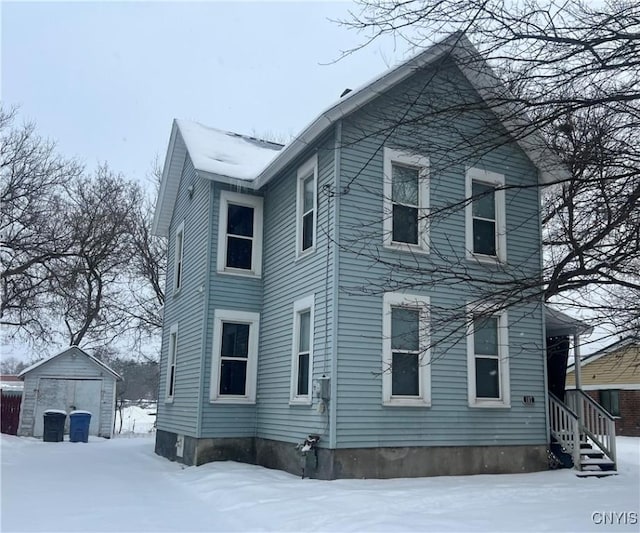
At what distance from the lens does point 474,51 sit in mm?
6160

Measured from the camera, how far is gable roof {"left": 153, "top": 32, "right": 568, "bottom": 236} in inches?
246

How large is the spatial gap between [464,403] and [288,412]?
10.1 ft

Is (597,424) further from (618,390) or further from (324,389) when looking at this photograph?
(618,390)

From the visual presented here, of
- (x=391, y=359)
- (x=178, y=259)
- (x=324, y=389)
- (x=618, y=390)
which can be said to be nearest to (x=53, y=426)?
(x=178, y=259)

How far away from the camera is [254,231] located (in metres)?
13.7

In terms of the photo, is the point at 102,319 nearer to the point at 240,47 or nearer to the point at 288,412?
the point at 288,412

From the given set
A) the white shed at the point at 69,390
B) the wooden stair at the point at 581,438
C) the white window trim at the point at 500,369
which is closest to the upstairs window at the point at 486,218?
the white window trim at the point at 500,369

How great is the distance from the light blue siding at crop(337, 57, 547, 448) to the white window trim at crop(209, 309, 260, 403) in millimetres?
3423

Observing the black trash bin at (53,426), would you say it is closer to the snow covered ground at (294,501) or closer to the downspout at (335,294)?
the snow covered ground at (294,501)

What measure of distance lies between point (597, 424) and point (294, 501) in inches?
279

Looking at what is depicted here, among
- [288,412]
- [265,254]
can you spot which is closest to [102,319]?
[265,254]

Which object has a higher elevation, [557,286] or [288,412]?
[557,286]

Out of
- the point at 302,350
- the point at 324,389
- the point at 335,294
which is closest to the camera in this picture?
the point at 324,389

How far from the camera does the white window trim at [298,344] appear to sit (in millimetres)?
10602
